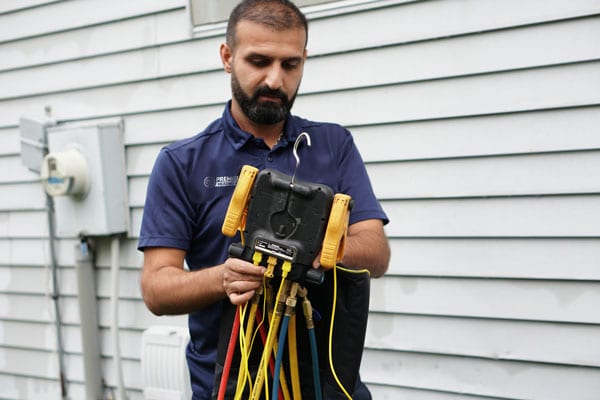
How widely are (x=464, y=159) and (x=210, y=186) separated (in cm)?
138

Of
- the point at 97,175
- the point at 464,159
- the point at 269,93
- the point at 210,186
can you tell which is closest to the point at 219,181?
the point at 210,186

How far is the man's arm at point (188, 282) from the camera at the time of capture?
4.91ft

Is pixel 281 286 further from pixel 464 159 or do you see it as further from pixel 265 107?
pixel 464 159

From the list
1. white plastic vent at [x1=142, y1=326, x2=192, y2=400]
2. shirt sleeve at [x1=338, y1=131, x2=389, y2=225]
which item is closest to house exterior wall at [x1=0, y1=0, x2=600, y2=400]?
white plastic vent at [x1=142, y1=326, x2=192, y2=400]

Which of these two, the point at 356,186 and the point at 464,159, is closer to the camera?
the point at 356,186

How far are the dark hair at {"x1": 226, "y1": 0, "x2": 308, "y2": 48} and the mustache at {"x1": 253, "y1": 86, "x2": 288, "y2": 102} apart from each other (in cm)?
16

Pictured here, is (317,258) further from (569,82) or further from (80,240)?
(80,240)

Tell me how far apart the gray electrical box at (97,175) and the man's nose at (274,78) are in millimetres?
2348

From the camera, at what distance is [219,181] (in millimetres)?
1818

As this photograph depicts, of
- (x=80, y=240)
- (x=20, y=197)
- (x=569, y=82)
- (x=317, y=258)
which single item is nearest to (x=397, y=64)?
(x=569, y=82)

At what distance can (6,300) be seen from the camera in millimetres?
4539

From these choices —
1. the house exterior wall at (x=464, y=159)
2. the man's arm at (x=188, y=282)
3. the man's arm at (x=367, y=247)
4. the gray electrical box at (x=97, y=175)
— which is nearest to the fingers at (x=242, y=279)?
the man's arm at (x=188, y=282)

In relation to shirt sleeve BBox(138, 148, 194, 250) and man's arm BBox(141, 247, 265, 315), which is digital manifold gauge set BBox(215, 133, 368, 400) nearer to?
man's arm BBox(141, 247, 265, 315)

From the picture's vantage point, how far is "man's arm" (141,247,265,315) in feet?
4.91
